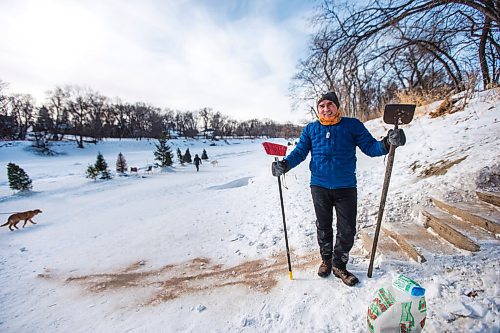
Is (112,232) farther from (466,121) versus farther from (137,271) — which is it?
(466,121)

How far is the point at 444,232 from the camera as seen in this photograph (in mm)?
2738

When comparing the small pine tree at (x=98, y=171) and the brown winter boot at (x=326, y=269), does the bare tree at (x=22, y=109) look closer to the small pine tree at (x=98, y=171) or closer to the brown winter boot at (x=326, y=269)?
the small pine tree at (x=98, y=171)

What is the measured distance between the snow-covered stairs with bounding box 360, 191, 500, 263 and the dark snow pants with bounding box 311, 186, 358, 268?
66cm

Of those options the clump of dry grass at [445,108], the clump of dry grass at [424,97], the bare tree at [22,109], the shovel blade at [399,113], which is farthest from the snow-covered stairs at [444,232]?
the bare tree at [22,109]

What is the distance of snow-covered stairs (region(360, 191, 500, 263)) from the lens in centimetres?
245

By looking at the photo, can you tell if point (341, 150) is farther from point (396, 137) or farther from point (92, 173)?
point (92, 173)

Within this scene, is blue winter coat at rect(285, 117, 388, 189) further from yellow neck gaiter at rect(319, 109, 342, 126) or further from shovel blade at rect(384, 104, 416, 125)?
shovel blade at rect(384, 104, 416, 125)

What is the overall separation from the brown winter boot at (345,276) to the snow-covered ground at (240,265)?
0.17 feet

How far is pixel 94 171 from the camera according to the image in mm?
14758

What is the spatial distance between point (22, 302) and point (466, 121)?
956cm

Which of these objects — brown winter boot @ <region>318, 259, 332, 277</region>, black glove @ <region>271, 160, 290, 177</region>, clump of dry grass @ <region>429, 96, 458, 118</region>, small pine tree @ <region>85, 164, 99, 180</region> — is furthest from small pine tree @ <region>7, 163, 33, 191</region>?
clump of dry grass @ <region>429, 96, 458, 118</region>

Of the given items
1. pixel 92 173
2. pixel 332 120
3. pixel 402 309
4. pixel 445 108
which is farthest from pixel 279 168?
pixel 92 173

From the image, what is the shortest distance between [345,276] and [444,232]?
151 centimetres

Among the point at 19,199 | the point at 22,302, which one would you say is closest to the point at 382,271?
the point at 22,302
